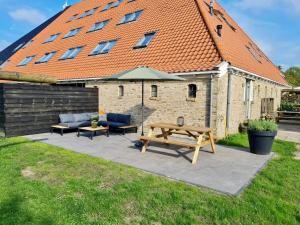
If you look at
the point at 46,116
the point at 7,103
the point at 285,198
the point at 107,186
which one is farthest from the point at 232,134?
the point at 7,103

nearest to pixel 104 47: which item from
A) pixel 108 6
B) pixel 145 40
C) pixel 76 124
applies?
pixel 145 40

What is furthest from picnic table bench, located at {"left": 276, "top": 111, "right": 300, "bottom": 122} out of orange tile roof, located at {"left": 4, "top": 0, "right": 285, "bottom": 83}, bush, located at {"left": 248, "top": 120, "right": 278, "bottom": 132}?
bush, located at {"left": 248, "top": 120, "right": 278, "bottom": 132}

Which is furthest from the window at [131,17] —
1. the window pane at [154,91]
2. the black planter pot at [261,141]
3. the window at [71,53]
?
the black planter pot at [261,141]

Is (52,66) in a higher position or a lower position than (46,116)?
higher

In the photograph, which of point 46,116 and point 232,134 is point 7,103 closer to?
point 46,116

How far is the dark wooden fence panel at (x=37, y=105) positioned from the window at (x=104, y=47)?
2.81 meters

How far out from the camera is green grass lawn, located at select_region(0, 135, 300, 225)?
3.81 m

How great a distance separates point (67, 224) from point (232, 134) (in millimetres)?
8794

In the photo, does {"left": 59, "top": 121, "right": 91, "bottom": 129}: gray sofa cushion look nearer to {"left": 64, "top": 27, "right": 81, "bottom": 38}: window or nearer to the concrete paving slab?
the concrete paving slab

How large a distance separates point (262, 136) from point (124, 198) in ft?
16.4

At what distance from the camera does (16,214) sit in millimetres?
3812

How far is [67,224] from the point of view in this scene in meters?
3.59

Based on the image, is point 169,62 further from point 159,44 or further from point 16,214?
point 16,214

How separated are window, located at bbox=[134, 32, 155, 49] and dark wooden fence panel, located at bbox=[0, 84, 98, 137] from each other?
12.0 feet
